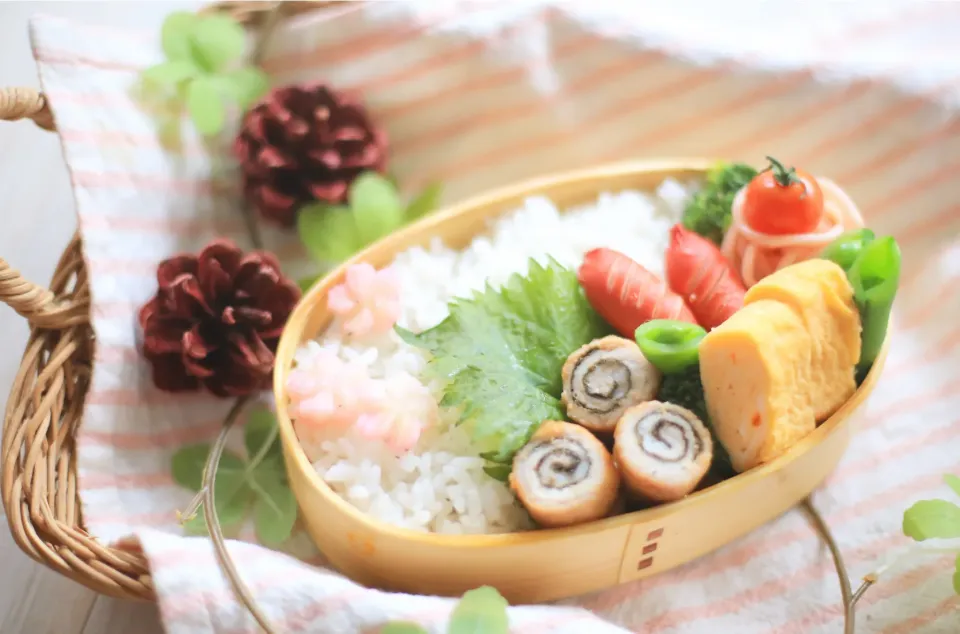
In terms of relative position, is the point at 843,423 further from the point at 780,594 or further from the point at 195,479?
the point at 195,479

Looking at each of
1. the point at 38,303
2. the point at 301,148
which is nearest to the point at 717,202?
the point at 301,148

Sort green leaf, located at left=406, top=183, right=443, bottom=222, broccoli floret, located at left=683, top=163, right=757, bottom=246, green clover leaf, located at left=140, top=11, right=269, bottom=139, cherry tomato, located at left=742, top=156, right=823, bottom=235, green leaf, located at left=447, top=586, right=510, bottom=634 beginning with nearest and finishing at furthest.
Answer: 1. green leaf, located at left=447, top=586, right=510, bottom=634
2. cherry tomato, located at left=742, top=156, right=823, bottom=235
3. broccoli floret, located at left=683, top=163, right=757, bottom=246
4. green clover leaf, located at left=140, top=11, right=269, bottom=139
5. green leaf, located at left=406, top=183, right=443, bottom=222

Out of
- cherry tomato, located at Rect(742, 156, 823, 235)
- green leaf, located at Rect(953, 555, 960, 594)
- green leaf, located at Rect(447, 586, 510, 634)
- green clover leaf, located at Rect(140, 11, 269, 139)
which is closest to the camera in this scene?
green leaf, located at Rect(447, 586, 510, 634)

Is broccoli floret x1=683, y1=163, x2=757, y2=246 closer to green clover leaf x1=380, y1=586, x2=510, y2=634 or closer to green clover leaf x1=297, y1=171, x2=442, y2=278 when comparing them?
green clover leaf x1=297, y1=171, x2=442, y2=278

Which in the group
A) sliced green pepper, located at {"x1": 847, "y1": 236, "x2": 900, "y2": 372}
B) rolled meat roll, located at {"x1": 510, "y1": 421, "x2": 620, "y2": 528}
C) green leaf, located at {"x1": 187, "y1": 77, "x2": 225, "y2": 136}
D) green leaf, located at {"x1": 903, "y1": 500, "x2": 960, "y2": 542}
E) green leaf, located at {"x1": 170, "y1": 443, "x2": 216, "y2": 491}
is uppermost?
green leaf, located at {"x1": 187, "y1": 77, "x2": 225, "y2": 136}

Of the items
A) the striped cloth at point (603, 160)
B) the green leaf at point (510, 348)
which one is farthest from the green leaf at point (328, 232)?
the green leaf at point (510, 348)

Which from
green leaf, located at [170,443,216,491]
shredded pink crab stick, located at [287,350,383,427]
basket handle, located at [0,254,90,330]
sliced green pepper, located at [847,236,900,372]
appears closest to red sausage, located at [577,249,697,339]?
sliced green pepper, located at [847,236,900,372]
